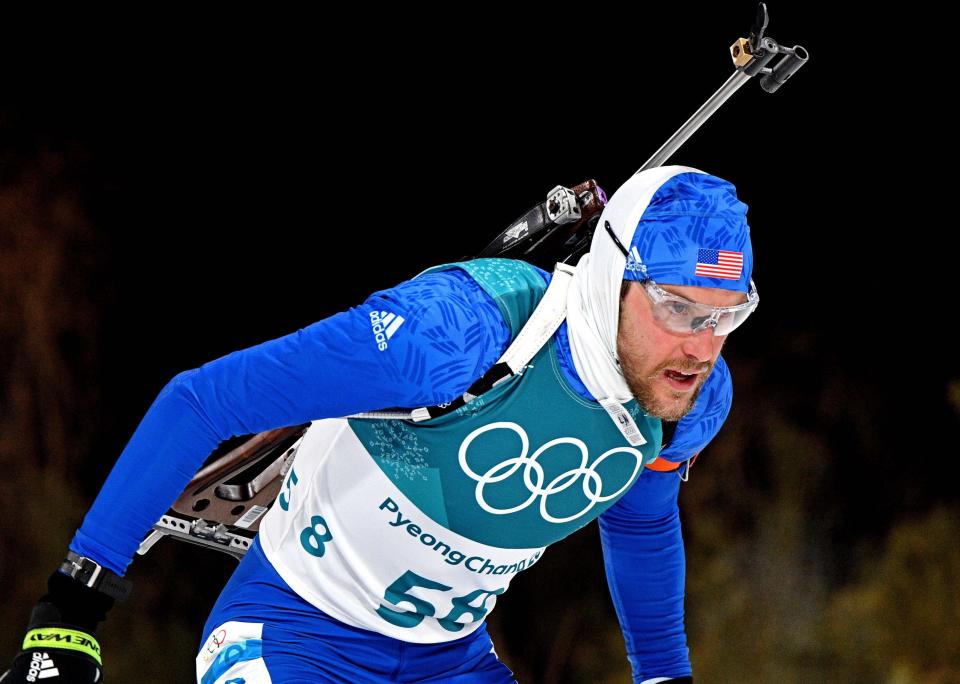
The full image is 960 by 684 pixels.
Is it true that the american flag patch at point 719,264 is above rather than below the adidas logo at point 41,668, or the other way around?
below

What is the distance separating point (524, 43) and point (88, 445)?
1.81 meters

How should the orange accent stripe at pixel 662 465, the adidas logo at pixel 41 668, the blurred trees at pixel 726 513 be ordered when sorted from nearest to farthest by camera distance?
1. the adidas logo at pixel 41 668
2. the orange accent stripe at pixel 662 465
3. the blurred trees at pixel 726 513

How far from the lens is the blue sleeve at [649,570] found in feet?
8.00

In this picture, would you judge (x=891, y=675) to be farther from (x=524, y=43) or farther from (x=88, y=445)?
(x=88, y=445)

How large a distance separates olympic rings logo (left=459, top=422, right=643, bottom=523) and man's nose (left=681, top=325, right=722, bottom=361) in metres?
0.24

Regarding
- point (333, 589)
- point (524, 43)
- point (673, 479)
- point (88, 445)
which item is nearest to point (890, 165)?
point (524, 43)

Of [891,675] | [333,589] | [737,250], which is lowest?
[891,675]

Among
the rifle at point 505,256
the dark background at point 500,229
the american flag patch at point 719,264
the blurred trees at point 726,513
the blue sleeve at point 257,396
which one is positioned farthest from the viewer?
the blurred trees at point 726,513

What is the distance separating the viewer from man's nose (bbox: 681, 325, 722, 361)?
1.95 metres

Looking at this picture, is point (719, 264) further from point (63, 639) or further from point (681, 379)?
point (63, 639)

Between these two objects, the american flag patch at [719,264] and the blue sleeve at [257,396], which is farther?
the american flag patch at [719,264]

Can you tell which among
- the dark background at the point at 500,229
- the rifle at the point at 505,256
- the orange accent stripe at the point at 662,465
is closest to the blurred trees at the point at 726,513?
the dark background at the point at 500,229

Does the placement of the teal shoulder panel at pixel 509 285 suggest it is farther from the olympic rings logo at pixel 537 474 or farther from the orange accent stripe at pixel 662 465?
the orange accent stripe at pixel 662 465

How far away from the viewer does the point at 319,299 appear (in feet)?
11.7
